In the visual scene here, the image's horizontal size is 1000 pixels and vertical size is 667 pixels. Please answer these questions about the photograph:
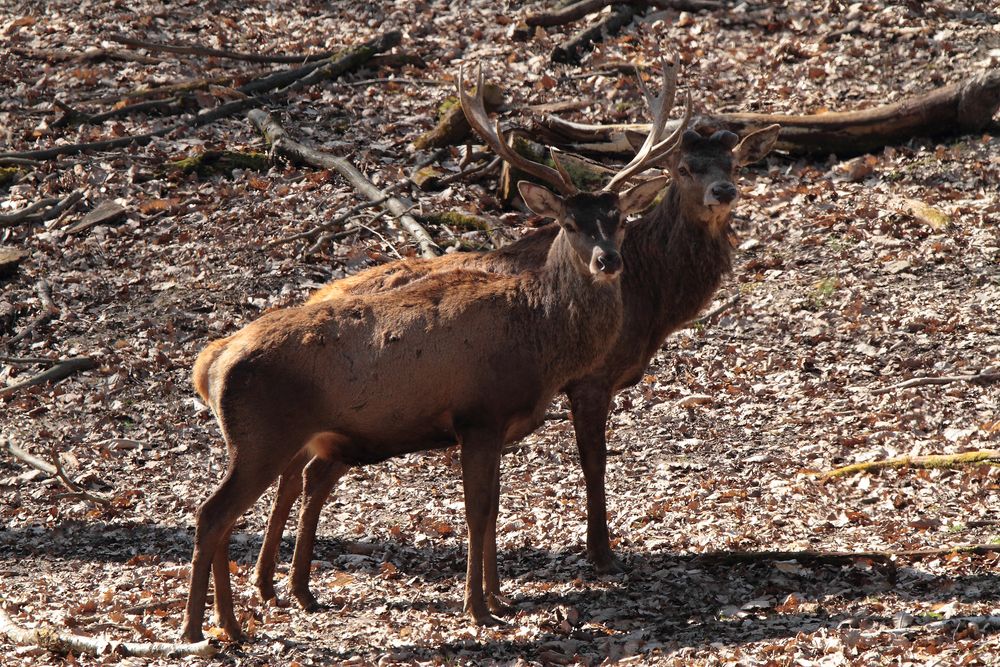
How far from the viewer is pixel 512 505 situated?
937 centimetres

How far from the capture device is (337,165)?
14.3 metres

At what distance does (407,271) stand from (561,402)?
2.95 metres

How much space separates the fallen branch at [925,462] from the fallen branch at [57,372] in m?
7.29

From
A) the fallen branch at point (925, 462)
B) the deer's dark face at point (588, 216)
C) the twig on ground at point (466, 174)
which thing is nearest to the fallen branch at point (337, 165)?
the twig on ground at point (466, 174)

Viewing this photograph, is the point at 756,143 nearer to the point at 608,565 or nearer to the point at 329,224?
the point at 608,565

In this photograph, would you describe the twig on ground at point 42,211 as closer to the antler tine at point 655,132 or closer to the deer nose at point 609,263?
the antler tine at point 655,132

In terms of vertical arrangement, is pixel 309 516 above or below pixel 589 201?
below

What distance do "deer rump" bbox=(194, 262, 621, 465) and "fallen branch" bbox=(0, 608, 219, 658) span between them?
1.28 meters

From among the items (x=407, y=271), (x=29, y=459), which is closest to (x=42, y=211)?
(x=29, y=459)

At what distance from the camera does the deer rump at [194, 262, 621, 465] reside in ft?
23.2

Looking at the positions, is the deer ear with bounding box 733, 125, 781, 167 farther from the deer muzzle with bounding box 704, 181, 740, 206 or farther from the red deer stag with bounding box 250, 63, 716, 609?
the red deer stag with bounding box 250, 63, 716, 609

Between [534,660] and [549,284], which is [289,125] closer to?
[549,284]

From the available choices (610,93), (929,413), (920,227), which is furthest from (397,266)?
(610,93)

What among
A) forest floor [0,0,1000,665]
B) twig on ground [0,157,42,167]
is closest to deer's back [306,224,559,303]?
forest floor [0,0,1000,665]
